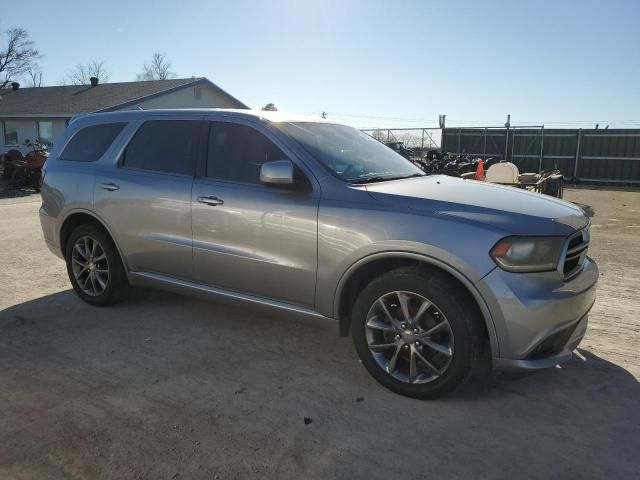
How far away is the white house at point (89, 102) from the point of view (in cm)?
2453

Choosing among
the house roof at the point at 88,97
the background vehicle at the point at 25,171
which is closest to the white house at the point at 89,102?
the house roof at the point at 88,97

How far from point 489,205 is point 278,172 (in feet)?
4.50

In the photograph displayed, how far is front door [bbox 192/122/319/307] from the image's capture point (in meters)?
3.55

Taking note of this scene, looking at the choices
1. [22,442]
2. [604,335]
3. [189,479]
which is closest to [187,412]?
[189,479]

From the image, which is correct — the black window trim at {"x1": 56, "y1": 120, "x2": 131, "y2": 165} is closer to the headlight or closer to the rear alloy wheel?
the rear alloy wheel

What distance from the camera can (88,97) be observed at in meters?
26.9

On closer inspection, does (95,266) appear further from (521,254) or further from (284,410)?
(521,254)

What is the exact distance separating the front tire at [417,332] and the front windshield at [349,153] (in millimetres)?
873

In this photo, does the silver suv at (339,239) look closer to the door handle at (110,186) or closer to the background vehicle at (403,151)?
the door handle at (110,186)

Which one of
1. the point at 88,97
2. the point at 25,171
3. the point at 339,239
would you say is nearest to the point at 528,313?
the point at 339,239

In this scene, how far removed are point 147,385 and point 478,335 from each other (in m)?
2.16

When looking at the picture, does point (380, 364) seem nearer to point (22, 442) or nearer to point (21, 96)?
point (22, 442)

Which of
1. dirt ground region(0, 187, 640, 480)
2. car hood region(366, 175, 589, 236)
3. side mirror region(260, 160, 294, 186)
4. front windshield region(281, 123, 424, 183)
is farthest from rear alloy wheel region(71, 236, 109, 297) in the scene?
car hood region(366, 175, 589, 236)

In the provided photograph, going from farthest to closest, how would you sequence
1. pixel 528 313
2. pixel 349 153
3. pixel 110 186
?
pixel 110 186, pixel 349 153, pixel 528 313
